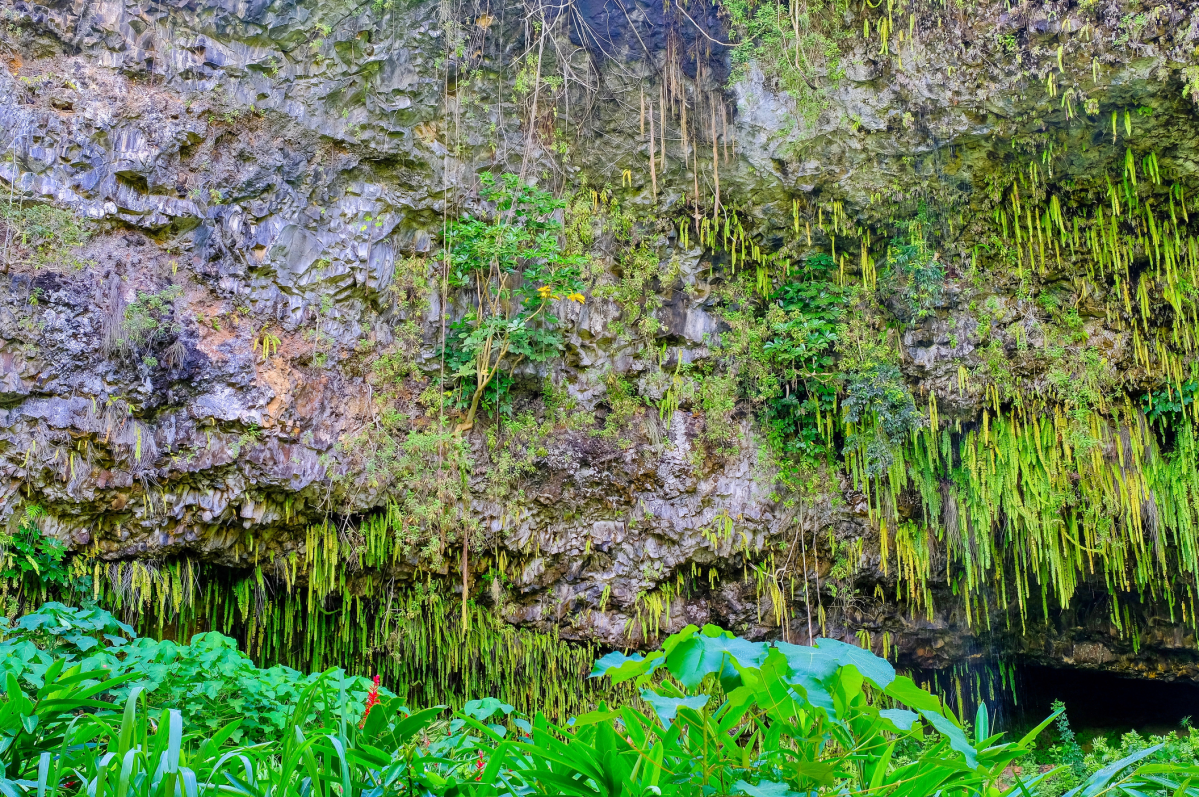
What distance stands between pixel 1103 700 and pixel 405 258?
28.6ft

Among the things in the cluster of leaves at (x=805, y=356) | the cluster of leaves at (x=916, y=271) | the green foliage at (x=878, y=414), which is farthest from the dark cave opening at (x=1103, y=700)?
the cluster of leaves at (x=916, y=271)

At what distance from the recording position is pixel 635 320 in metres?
5.98

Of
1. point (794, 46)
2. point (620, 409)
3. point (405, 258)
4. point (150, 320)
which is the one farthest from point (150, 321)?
point (794, 46)

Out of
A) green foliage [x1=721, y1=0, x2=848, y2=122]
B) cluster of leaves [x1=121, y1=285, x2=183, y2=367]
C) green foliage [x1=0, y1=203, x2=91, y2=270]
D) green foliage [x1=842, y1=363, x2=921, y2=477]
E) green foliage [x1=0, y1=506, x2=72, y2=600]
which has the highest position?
green foliage [x1=721, y1=0, x2=848, y2=122]

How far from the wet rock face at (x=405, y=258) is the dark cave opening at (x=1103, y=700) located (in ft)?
7.17

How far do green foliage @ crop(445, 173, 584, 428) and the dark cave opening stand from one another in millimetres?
6543

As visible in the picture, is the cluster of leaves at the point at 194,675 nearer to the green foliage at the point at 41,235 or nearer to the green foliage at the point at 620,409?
the green foliage at the point at 41,235

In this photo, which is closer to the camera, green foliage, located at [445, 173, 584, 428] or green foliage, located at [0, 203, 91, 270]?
green foliage, located at [0, 203, 91, 270]

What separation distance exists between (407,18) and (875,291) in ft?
13.9

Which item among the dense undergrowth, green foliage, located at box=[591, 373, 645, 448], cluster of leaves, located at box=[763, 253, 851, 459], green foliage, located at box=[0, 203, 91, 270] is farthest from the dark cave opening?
green foliage, located at box=[0, 203, 91, 270]

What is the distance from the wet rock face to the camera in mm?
4371

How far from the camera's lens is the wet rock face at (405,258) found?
437cm

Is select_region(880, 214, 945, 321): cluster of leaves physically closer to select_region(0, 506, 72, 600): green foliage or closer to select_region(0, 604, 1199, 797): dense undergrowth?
select_region(0, 604, 1199, 797): dense undergrowth

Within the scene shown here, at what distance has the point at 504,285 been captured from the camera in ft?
18.3
